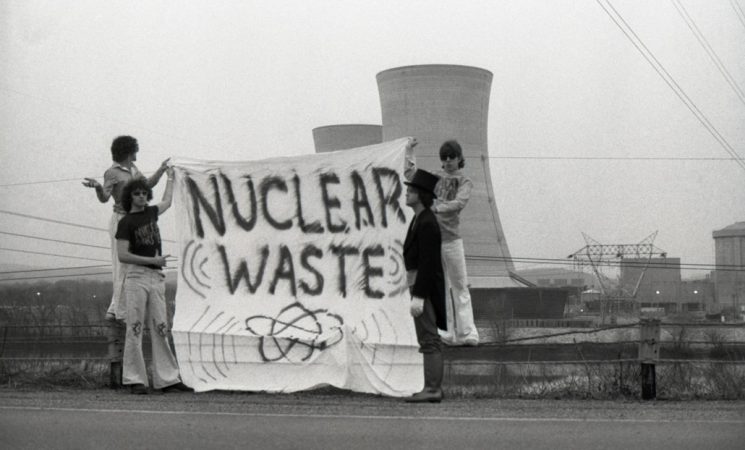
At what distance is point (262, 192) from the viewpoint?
265 inches

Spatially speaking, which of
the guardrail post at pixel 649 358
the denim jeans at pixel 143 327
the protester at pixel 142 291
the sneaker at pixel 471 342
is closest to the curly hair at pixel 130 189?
the protester at pixel 142 291

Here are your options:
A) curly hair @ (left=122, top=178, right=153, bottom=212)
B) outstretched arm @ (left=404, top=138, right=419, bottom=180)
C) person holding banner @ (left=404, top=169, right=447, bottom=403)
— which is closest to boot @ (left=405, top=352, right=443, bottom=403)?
person holding banner @ (left=404, top=169, right=447, bottom=403)

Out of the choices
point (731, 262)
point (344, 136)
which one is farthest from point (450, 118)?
point (731, 262)

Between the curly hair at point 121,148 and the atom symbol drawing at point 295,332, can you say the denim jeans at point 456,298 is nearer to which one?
the atom symbol drawing at point 295,332

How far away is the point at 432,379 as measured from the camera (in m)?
5.56

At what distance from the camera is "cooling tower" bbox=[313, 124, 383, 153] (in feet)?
139

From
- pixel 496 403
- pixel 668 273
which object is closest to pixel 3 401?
pixel 496 403

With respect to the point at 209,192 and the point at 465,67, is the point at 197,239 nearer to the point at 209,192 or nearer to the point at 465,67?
the point at 209,192

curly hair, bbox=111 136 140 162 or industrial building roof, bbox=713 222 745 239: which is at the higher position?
industrial building roof, bbox=713 222 745 239

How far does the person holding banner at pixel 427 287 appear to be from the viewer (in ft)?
18.1

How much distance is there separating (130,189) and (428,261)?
2040mm

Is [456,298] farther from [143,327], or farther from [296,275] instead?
[143,327]

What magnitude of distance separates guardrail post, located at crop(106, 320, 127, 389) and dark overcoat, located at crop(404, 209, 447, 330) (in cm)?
224

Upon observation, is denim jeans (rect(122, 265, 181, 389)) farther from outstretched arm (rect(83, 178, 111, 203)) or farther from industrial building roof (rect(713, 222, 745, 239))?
industrial building roof (rect(713, 222, 745, 239))
